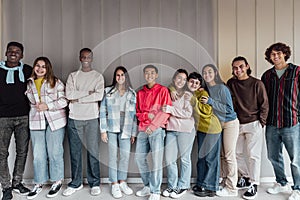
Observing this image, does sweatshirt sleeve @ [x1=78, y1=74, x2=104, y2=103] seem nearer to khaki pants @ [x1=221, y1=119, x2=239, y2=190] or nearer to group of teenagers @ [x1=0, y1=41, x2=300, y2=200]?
group of teenagers @ [x1=0, y1=41, x2=300, y2=200]

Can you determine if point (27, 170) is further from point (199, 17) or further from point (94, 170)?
point (199, 17)

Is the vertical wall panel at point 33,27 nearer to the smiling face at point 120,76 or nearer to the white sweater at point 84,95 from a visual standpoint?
the white sweater at point 84,95

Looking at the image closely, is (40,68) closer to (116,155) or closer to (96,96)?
(96,96)

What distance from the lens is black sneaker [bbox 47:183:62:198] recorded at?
11.0 ft

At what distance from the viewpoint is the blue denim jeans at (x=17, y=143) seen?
129 inches

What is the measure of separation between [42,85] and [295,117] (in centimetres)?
250

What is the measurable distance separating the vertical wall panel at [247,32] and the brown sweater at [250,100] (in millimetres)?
462

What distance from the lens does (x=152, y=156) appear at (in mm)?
3391

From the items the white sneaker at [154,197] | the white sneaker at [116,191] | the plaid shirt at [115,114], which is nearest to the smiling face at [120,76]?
the plaid shirt at [115,114]

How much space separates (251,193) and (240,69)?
122 cm

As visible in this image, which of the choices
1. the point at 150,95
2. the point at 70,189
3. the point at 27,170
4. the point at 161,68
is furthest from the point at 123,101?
the point at 27,170

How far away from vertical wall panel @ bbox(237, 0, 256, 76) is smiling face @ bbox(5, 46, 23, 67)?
2.32 m

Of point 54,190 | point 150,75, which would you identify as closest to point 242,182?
point 150,75

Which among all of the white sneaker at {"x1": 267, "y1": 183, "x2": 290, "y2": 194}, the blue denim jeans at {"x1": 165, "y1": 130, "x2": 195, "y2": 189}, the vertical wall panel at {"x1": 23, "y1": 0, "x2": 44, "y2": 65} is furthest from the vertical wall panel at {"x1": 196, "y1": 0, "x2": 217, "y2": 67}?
the vertical wall panel at {"x1": 23, "y1": 0, "x2": 44, "y2": 65}
